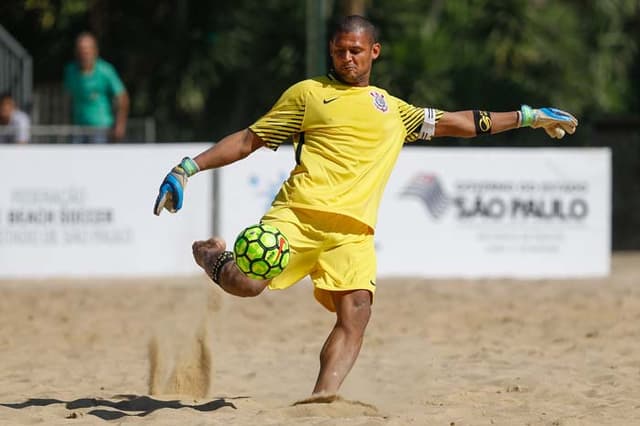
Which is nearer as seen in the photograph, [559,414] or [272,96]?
[559,414]

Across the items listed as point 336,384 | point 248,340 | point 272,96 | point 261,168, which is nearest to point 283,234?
point 336,384

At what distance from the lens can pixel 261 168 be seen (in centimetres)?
1319

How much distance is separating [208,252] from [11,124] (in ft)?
30.3

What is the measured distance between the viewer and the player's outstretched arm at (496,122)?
21.1 ft

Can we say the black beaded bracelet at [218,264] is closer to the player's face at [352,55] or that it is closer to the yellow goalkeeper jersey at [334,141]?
the yellow goalkeeper jersey at [334,141]

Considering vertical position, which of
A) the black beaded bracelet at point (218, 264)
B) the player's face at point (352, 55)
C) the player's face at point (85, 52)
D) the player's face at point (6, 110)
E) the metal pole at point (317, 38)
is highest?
the metal pole at point (317, 38)

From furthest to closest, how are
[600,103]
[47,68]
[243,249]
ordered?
1. [600,103]
2. [47,68]
3. [243,249]

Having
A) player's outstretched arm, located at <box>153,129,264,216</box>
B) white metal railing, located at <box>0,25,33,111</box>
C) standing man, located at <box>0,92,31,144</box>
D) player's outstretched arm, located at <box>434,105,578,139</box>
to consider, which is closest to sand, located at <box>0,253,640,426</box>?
player's outstretched arm, located at <box>153,129,264,216</box>

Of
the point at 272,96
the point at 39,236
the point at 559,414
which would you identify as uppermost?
the point at 272,96

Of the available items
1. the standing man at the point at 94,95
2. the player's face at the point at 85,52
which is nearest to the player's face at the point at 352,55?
the standing man at the point at 94,95

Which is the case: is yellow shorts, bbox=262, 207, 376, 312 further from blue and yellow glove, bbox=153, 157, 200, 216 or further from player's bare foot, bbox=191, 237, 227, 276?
blue and yellow glove, bbox=153, 157, 200, 216

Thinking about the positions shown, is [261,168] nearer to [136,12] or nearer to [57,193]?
[57,193]

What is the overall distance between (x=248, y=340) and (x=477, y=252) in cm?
465

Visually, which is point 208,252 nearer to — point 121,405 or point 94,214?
point 121,405
